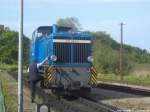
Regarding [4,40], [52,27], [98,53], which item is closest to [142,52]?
[4,40]

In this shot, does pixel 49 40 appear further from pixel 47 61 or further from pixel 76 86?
pixel 76 86

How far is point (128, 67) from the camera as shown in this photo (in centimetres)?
8481

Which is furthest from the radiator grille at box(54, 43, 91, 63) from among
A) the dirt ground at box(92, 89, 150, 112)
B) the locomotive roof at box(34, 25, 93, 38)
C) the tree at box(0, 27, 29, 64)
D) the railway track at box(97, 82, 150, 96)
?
the tree at box(0, 27, 29, 64)

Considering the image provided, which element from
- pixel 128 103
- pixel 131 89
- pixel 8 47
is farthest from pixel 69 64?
pixel 8 47

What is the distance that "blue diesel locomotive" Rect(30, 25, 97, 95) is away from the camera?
25.3 metres

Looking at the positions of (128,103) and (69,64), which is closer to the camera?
(128,103)

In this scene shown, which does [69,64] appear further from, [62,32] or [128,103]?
[128,103]

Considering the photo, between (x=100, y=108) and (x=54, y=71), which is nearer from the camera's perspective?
(x=100, y=108)

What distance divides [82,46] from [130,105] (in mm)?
5228

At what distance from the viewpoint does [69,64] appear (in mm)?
25719

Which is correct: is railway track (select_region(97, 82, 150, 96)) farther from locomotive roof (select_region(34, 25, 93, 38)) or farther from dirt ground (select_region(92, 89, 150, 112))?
locomotive roof (select_region(34, 25, 93, 38))

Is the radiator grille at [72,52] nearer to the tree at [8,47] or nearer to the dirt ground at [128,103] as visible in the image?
the dirt ground at [128,103]

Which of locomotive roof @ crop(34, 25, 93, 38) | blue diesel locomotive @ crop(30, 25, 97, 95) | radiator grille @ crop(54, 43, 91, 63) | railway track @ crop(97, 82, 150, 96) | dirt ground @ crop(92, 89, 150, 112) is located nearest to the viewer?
dirt ground @ crop(92, 89, 150, 112)

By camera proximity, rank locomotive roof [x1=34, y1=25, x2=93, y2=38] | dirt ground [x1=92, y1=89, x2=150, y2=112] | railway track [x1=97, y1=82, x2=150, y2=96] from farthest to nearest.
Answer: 1. railway track [x1=97, y1=82, x2=150, y2=96]
2. locomotive roof [x1=34, y1=25, x2=93, y2=38]
3. dirt ground [x1=92, y1=89, x2=150, y2=112]
